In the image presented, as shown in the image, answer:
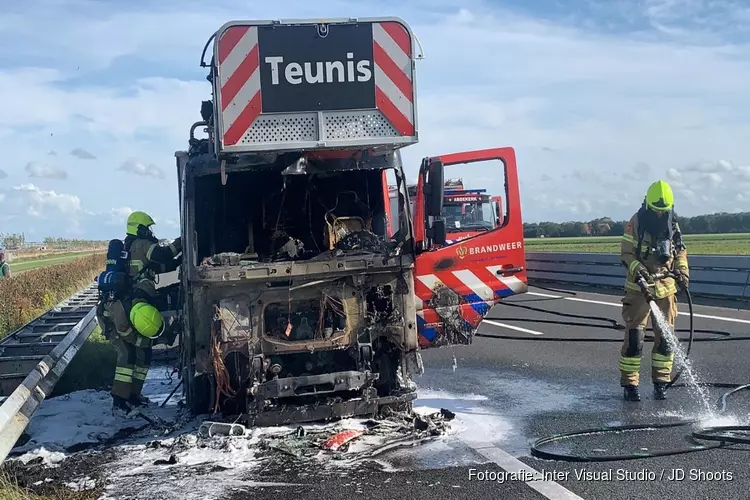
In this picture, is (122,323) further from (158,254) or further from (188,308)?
(188,308)

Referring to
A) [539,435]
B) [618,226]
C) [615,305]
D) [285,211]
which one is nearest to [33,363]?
[285,211]

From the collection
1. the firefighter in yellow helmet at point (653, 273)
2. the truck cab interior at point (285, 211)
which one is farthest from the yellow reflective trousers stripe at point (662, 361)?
the truck cab interior at point (285, 211)

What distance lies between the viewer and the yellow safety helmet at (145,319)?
297 inches

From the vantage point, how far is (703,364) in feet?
28.2

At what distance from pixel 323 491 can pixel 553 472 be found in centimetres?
144

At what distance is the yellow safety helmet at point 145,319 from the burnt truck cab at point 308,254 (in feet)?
1.89

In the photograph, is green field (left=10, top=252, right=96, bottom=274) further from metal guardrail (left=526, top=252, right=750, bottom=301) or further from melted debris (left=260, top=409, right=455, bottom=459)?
melted debris (left=260, top=409, right=455, bottom=459)

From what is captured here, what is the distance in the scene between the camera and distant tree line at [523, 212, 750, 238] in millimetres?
57094

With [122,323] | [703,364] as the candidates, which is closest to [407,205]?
[122,323]

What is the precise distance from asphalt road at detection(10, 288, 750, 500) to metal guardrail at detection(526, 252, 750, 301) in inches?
137

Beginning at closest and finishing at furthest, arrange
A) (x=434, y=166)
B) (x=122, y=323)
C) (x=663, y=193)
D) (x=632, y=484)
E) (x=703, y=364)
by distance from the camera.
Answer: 1. (x=632, y=484)
2. (x=434, y=166)
3. (x=663, y=193)
4. (x=122, y=323)
5. (x=703, y=364)

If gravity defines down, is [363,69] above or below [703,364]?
above

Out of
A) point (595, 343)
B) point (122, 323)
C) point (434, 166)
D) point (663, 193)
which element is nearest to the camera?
point (434, 166)

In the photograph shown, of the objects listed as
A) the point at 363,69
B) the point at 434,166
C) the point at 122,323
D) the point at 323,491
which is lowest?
the point at 323,491
